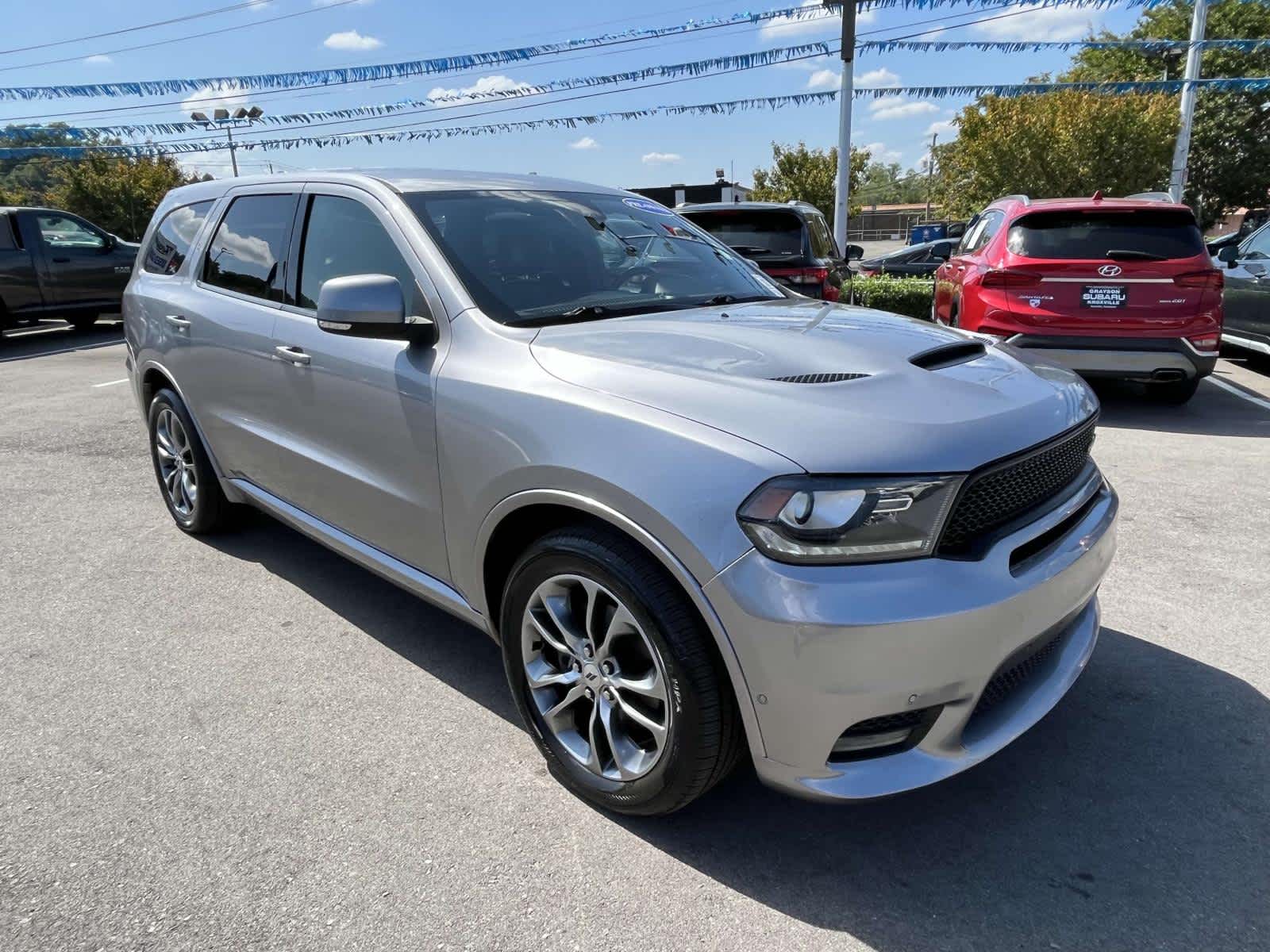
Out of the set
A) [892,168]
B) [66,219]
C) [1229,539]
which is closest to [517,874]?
[1229,539]

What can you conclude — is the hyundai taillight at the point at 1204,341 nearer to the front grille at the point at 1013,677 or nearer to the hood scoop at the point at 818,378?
the front grille at the point at 1013,677

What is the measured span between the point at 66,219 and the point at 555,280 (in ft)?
46.0

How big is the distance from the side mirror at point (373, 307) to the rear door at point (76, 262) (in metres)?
12.8

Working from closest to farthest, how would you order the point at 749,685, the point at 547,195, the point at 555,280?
the point at 749,685
the point at 555,280
the point at 547,195

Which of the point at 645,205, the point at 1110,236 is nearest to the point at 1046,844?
the point at 645,205

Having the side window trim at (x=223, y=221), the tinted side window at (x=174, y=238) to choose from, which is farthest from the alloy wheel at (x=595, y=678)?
the tinted side window at (x=174, y=238)

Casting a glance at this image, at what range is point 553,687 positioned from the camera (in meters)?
2.61

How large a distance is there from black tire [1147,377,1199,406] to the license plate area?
958 millimetres

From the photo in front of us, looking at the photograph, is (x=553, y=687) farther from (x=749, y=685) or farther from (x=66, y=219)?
(x=66, y=219)

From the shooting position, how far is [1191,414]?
734cm

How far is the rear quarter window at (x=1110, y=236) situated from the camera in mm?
6871

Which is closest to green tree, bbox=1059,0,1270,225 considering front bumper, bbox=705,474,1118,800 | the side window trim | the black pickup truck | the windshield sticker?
the black pickup truck

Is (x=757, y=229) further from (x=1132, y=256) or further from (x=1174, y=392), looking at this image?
(x=1174, y=392)

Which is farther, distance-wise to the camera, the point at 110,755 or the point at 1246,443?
the point at 1246,443
